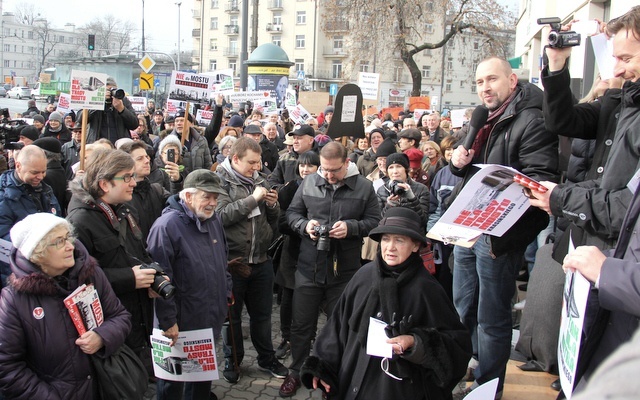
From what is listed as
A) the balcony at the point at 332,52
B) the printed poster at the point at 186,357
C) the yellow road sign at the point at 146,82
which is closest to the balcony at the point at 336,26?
the yellow road sign at the point at 146,82

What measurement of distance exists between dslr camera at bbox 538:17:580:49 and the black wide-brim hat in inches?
52.4

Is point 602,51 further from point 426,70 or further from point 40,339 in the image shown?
point 426,70

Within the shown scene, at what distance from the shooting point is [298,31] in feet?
242

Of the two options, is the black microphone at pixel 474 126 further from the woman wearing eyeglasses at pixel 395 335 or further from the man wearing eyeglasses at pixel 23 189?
the man wearing eyeglasses at pixel 23 189

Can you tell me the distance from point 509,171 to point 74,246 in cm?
244

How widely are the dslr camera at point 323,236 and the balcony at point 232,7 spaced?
250 feet

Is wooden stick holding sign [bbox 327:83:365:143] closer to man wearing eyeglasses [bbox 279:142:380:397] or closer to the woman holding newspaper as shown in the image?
man wearing eyeglasses [bbox 279:142:380:397]

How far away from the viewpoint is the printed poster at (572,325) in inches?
89.3

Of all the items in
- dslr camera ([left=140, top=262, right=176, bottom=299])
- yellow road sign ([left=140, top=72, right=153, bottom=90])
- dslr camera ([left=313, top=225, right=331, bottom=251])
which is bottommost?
dslr camera ([left=140, top=262, right=176, bottom=299])

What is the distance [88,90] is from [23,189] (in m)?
2.25

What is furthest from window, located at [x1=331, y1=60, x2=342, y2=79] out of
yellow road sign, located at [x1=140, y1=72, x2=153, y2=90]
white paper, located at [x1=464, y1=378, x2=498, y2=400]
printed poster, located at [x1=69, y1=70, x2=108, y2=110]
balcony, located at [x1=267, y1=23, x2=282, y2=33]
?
white paper, located at [x1=464, y1=378, x2=498, y2=400]

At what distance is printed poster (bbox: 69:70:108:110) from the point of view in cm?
684

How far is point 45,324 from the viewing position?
10.5 ft

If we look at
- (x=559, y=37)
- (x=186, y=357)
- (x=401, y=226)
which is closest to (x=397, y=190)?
(x=401, y=226)
